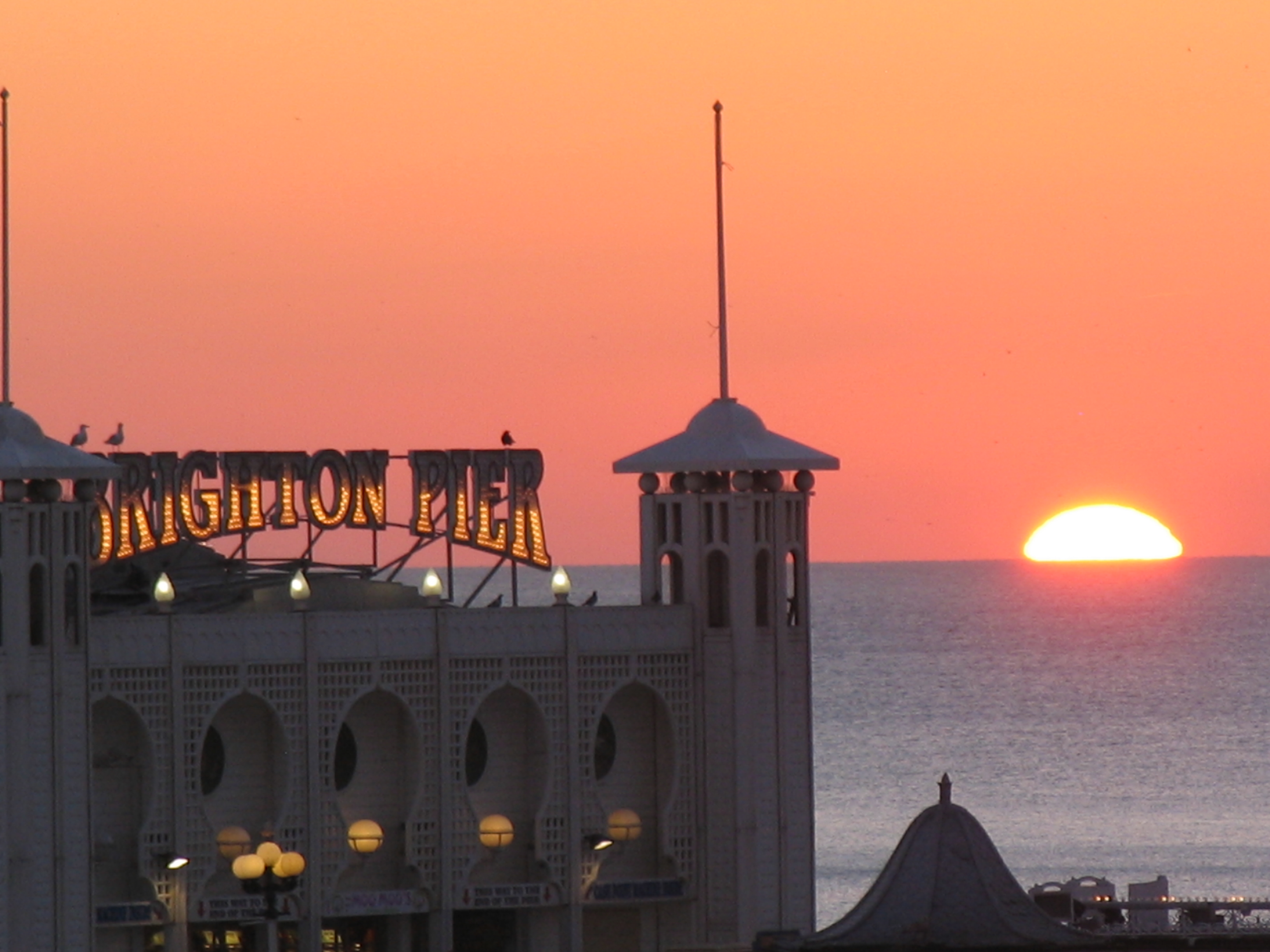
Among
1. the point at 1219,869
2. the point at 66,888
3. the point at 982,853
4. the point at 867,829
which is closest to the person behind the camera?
the point at 982,853

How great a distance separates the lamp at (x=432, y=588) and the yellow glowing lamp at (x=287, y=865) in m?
7.64

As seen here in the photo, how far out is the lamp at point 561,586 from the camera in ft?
153

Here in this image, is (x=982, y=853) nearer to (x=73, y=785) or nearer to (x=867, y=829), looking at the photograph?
(x=73, y=785)

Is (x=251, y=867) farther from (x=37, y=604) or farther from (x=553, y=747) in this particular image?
(x=553, y=747)

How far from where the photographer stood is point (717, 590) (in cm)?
4828

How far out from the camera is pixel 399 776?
154ft

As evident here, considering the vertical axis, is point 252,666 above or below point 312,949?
above

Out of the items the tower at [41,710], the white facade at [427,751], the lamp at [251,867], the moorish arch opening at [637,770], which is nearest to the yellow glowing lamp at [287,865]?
the lamp at [251,867]

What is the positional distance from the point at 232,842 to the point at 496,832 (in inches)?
159

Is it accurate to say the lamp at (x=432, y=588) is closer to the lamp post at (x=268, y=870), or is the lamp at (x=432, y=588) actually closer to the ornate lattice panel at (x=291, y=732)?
the ornate lattice panel at (x=291, y=732)

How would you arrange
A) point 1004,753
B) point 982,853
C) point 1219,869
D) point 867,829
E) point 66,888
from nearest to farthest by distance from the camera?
point 982,853, point 66,888, point 1219,869, point 867,829, point 1004,753

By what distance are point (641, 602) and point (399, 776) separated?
178 inches

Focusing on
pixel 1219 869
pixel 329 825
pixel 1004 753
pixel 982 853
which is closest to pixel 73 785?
pixel 329 825

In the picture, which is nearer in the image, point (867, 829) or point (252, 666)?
point (252, 666)
